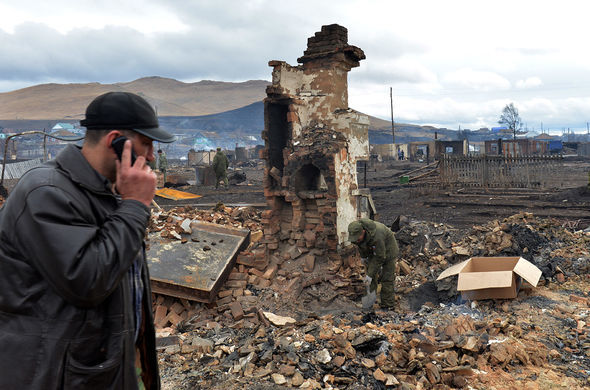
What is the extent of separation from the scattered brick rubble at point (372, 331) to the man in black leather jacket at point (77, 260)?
2472 mm

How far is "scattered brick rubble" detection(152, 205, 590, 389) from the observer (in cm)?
383

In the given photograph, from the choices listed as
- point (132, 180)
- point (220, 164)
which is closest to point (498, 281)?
point (132, 180)

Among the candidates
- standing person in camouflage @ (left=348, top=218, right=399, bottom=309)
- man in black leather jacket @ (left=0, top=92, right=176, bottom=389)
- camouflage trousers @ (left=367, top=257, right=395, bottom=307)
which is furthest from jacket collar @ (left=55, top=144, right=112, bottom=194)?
camouflage trousers @ (left=367, top=257, right=395, bottom=307)

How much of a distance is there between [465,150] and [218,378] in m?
40.8

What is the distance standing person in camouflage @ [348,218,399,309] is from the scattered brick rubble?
0.54 meters

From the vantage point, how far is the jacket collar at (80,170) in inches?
63.5

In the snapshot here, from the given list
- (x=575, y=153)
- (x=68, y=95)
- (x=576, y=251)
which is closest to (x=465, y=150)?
(x=575, y=153)

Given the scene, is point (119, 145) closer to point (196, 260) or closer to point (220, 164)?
point (196, 260)

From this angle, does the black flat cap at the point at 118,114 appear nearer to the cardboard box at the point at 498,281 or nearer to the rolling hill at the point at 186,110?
the cardboard box at the point at 498,281

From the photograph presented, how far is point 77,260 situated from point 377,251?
564cm

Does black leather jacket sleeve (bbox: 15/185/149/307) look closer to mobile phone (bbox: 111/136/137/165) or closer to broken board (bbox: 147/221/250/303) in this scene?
mobile phone (bbox: 111/136/137/165)

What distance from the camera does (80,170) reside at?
1635 mm

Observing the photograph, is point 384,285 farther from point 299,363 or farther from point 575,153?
point 575,153

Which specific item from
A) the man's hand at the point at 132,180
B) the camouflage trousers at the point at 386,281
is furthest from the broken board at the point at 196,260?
the man's hand at the point at 132,180
